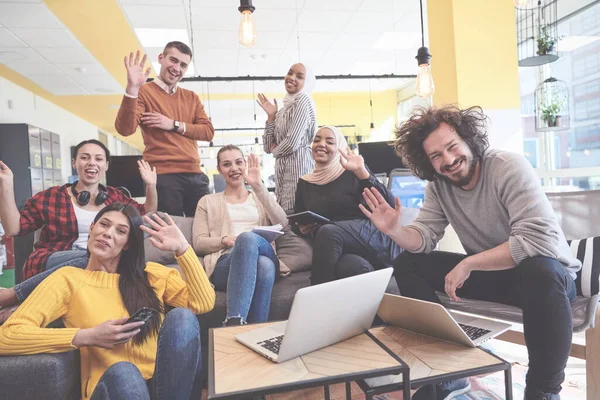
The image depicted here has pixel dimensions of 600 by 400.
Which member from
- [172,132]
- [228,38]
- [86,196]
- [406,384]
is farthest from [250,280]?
[228,38]

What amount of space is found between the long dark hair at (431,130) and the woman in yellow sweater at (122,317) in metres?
0.97

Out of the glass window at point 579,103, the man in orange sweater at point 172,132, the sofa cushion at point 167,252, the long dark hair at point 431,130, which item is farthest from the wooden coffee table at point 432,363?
the glass window at point 579,103

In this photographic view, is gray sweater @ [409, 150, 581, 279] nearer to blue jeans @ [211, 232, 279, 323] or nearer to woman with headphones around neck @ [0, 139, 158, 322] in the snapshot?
blue jeans @ [211, 232, 279, 323]

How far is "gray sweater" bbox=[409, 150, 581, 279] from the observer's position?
1.43 meters

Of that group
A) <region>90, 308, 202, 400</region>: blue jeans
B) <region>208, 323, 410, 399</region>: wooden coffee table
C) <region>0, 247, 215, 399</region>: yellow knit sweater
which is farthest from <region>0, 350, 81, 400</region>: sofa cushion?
<region>208, 323, 410, 399</region>: wooden coffee table

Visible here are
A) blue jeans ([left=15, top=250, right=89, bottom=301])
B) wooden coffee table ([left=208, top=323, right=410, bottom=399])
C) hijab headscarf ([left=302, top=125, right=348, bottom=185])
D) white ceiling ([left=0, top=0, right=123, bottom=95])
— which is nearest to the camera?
wooden coffee table ([left=208, top=323, right=410, bottom=399])

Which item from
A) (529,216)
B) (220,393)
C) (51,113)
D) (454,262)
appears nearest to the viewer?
(220,393)

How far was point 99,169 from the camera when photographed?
223cm

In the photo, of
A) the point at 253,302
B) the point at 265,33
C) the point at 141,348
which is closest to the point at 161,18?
the point at 265,33

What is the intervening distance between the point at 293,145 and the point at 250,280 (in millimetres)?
1106

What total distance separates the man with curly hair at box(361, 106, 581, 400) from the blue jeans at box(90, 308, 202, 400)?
0.70 meters

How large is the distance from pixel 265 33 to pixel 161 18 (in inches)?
53.1

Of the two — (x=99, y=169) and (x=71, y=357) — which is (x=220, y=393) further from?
(x=99, y=169)

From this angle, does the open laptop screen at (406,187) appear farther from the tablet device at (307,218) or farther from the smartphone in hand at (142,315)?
the smartphone in hand at (142,315)
